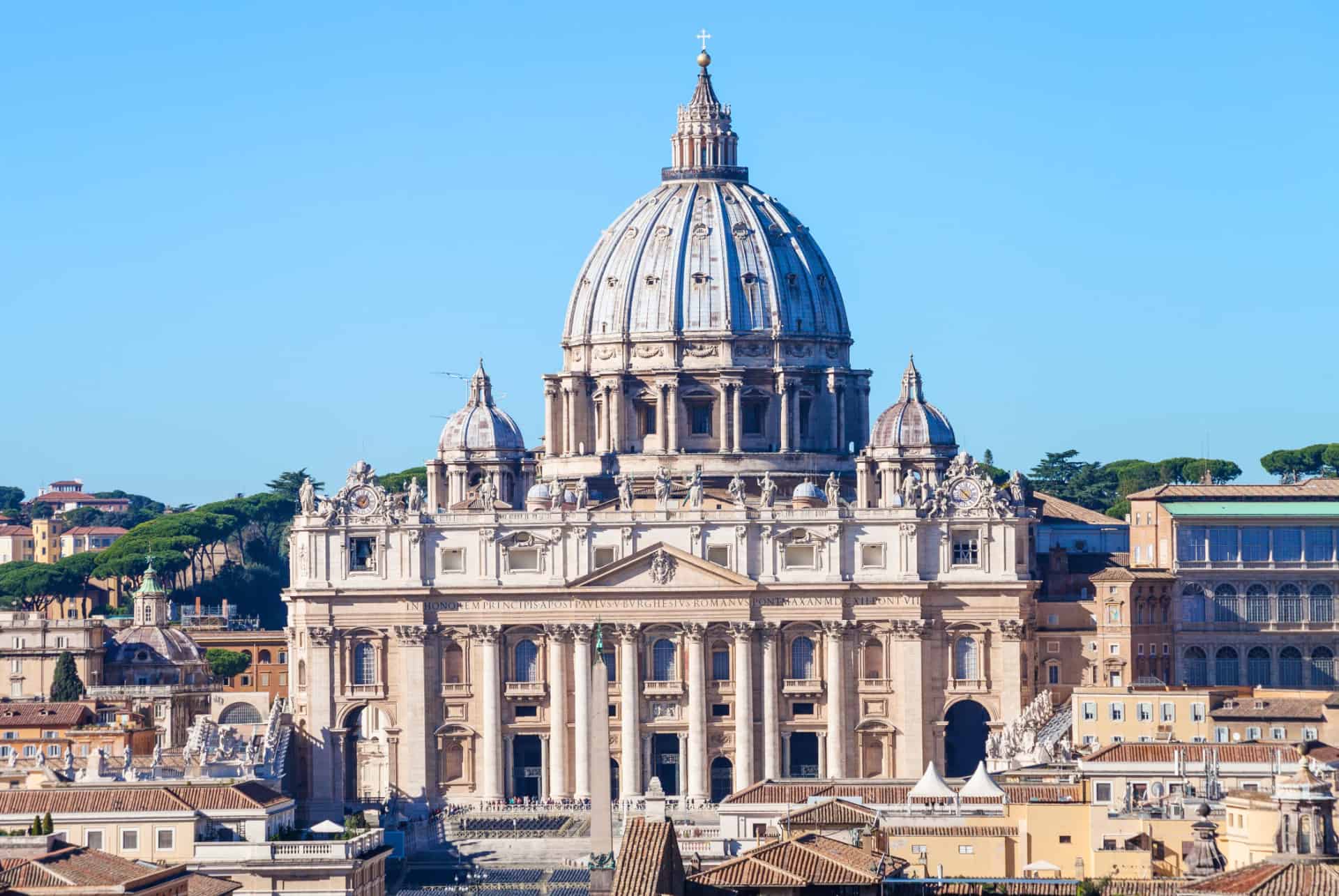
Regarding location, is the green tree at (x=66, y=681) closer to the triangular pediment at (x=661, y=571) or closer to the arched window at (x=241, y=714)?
the arched window at (x=241, y=714)

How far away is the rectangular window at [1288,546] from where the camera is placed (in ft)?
539

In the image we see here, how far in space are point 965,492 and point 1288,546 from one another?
11959mm

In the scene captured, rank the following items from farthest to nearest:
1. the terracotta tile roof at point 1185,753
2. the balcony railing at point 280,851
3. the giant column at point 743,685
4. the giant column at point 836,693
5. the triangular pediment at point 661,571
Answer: the triangular pediment at point 661,571 < the giant column at point 743,685 < the giant column at point 836,693 < the terracotta tile roof at point 1185,753 < the balcony railing at point 280,851

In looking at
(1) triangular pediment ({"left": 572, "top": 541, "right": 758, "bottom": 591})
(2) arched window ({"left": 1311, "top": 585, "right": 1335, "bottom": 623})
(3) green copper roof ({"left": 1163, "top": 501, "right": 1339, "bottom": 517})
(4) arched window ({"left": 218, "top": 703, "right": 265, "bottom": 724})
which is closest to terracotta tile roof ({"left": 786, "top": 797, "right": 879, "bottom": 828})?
(1) triangular pediment ({"left": 572, "top": 541, "right": 758, "bottom": 591})

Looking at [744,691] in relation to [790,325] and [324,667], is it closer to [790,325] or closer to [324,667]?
[324,667]

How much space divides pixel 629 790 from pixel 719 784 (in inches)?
143

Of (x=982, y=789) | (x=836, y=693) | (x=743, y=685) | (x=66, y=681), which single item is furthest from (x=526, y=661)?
(x=982, y=789)

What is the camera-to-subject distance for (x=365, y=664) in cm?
16650

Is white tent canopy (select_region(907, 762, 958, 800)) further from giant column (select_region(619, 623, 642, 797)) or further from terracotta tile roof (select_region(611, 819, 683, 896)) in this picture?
terracotta tile roof (select_region(611, 819, 683, 896))

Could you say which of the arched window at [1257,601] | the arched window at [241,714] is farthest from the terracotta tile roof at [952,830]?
the arched window at [241,714]

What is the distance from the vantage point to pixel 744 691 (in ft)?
540

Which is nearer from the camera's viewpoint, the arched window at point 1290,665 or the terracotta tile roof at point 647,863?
the terracotta tile roof at point 647,863

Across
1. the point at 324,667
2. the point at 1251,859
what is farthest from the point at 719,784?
the point at 1251,859

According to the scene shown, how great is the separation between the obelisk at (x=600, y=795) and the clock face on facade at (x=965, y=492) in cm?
6284
